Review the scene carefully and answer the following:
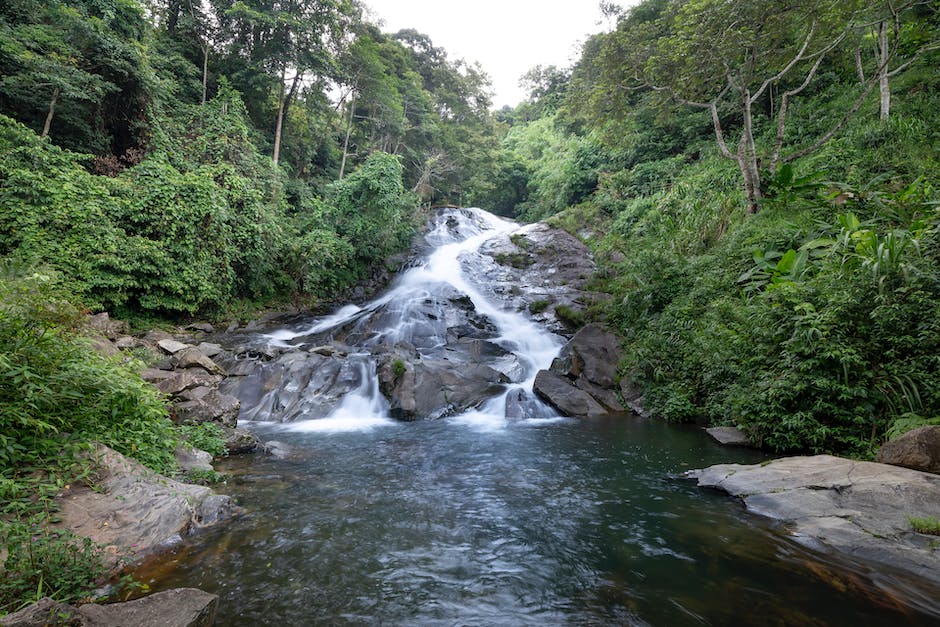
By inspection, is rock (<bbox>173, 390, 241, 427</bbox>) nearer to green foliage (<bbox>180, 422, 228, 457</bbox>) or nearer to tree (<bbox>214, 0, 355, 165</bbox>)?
green foliage (<bbox>180, 422, 228, 457</bbox>)

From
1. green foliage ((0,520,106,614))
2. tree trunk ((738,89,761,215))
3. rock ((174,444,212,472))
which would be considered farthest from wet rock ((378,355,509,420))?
tree trunk ((738,89,761,215))

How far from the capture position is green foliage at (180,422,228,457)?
Answer: 581 cm

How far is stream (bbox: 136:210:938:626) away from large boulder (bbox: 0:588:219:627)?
309 mm

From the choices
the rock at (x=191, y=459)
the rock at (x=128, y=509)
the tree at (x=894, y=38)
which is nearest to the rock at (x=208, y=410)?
the rock at (x=191, y=459)

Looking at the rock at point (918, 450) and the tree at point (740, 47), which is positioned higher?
the tree at point (740, 47)

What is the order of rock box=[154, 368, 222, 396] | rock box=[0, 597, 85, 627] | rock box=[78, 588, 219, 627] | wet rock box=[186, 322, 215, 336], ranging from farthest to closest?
wet rock box=[186, 322, 215, 336], rock box=[154, 368, 222, 396], rock box=[78, 588, 219, 627], rock box=[0, 597, 85, 627]

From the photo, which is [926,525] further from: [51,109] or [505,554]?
[51,109]

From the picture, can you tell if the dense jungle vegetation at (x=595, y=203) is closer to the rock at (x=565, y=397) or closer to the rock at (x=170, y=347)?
the rock at (x=565, y=397)

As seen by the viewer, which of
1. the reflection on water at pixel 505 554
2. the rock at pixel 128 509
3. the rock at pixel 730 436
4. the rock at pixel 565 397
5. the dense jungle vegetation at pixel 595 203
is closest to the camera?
the reflection on water at pixel 505 554

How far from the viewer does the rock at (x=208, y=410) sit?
6473 millimetres

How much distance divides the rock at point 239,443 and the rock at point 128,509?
228cm

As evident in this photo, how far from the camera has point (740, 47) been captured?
10070mm

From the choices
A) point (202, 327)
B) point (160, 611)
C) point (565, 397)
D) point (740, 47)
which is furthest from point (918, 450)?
point (202, 327)

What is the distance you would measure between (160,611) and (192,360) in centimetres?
756
